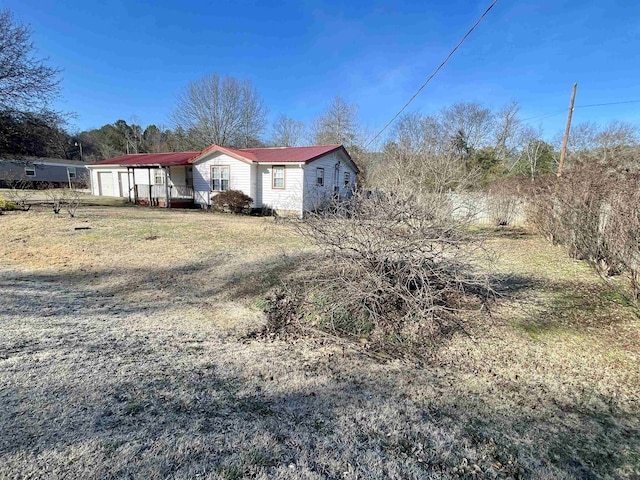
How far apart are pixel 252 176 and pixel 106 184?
15365 millimetres

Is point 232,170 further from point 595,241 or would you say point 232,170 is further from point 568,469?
point 568,469

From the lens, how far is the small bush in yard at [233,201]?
1538 centimetres

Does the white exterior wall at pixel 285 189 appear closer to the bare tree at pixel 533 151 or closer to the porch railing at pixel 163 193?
the porch railing at pixel 163 193

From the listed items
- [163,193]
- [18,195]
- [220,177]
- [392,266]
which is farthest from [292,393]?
[18,195]

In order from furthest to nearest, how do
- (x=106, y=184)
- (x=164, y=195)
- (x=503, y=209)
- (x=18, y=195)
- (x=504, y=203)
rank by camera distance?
(x=106, y=184) → (x=164, y=195) → (x=18, y=195) → (x=503, y=209) → (x=504, y=203)

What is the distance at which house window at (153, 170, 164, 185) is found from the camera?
64.7ft

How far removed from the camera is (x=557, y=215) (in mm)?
7672

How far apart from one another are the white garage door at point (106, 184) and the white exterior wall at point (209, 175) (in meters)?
10.4

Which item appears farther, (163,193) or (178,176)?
(178,176)

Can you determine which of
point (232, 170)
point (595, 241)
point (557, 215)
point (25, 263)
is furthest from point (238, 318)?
point (232, 170)

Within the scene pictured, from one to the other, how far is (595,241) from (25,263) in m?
11.1

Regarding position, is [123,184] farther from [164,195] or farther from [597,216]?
[597,216]

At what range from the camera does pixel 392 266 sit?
3898 mm

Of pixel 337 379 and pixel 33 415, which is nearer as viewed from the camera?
pixel 33 415
